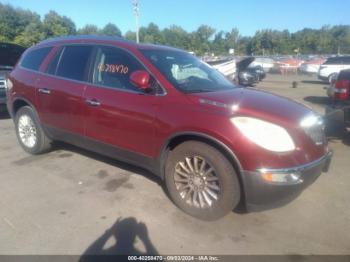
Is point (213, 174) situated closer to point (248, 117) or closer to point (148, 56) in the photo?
point (248, 117)

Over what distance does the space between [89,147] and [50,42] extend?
1.87 metres

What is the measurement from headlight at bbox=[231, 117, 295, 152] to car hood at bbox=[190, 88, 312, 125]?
0.25ft

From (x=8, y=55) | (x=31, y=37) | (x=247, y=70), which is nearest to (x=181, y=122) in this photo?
(x=8, y=55)

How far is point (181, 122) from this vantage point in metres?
3.20

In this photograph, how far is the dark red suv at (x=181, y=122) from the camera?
2906 millimetres

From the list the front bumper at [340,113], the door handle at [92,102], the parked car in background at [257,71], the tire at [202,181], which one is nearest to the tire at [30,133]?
the door handle at [92,102]

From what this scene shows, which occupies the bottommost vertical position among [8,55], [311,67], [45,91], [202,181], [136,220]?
[136,220]

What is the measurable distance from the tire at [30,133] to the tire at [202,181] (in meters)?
2.56

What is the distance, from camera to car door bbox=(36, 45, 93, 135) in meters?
4.16

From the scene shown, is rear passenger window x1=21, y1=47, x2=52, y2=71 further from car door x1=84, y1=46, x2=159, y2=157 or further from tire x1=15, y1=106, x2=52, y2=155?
car door x1=84, y1=46, x2=159, y2=157

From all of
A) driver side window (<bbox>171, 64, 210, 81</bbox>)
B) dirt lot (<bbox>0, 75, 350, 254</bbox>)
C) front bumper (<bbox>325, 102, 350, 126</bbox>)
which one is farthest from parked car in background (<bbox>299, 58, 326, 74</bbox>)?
driver side window (<bbox>171, 64, 210, 81</bbox>)

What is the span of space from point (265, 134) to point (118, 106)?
5.72 ft

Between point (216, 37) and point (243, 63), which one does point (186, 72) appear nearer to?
point (243, 63)

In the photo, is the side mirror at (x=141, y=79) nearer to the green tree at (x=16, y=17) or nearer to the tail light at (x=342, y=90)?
the tail light at (x=342, y=90)
